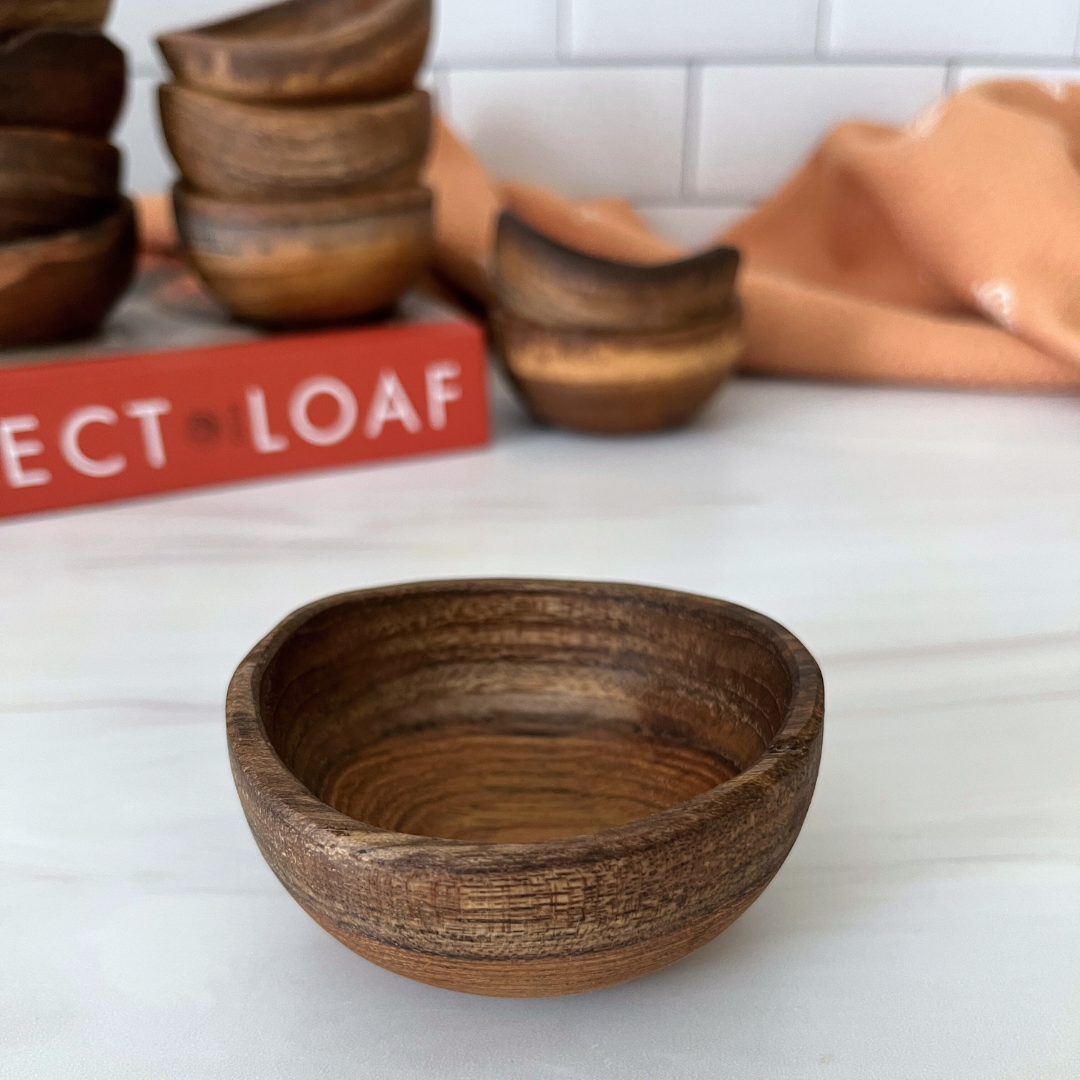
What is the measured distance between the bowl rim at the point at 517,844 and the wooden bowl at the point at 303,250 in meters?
0.35

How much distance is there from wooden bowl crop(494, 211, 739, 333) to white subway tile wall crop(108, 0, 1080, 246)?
33cm

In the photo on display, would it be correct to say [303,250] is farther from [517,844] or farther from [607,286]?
[517,844]

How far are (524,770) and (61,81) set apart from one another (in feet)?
1.45

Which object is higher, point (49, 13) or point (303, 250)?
point (49, 13)

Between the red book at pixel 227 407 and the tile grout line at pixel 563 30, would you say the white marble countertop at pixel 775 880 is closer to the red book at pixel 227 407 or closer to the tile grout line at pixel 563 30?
the red book at pixel 227 407

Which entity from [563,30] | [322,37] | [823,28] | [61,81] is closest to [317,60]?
[322,37]

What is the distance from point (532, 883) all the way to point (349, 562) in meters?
0.33

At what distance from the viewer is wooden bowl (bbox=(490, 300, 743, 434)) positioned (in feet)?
2.02

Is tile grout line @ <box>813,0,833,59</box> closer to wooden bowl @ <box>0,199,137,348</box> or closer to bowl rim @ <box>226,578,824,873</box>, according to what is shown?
wooden bowl @ <box>0,199,137,348</box>

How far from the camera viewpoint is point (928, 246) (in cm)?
78

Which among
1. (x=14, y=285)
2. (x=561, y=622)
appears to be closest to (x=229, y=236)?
(x=14, y=285)

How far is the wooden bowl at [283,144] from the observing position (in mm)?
574

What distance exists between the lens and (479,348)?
0.65m

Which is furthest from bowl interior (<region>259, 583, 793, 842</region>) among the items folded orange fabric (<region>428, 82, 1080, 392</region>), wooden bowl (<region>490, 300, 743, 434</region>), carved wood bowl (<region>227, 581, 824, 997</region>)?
folded orange fabric (<region>428, 82, 1080, 392</region>)
